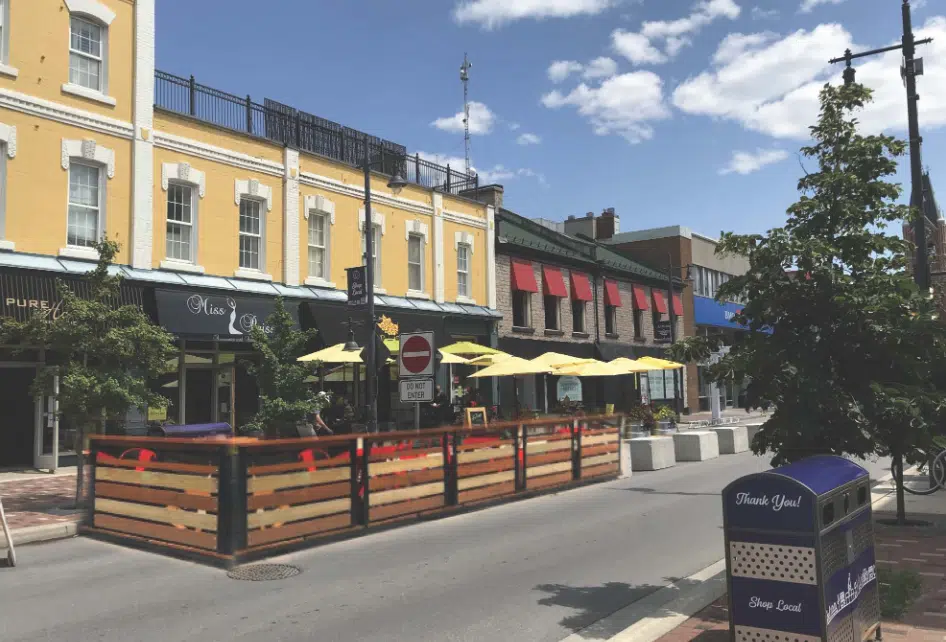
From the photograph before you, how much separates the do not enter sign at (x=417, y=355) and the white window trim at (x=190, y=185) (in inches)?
336

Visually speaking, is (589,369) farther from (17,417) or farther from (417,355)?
(17,417)

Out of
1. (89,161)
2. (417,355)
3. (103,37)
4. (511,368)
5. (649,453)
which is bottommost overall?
(649,453)

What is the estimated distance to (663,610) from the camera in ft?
20.0

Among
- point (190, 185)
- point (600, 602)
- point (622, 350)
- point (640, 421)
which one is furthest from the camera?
point (622, 350)

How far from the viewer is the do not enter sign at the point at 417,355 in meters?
10.7

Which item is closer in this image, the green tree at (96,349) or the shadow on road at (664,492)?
the green tree at (96,349)

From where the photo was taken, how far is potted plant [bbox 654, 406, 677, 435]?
937 inches

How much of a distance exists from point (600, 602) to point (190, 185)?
14.9 metres

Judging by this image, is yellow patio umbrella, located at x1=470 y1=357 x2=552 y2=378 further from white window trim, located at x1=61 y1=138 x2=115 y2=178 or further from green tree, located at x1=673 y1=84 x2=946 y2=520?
green tree, located at x1=673 y1=84 x2=946 y2=520

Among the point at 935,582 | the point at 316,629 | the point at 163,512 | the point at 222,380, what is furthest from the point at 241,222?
the point at 935,582

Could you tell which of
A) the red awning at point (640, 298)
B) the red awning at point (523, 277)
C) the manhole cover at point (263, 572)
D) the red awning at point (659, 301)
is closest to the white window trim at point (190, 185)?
the manhole cover at point (263, 572)

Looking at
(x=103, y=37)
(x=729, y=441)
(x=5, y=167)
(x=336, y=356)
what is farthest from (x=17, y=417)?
(x=729, y=441)

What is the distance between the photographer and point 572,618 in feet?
20.0

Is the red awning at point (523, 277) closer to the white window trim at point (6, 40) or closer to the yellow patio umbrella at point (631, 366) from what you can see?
the yellow patio umbrella at point (631, 366)
